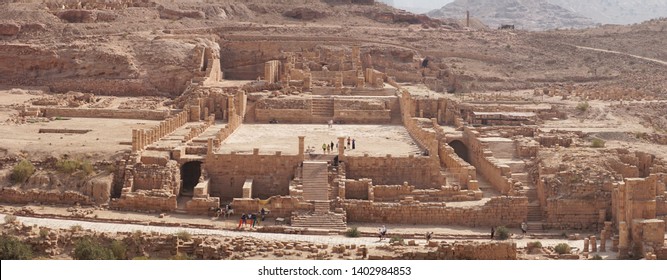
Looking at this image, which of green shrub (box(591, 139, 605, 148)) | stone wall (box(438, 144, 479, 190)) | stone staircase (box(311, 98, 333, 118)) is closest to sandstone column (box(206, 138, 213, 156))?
stone wall (box(438, 144, 479, 190))

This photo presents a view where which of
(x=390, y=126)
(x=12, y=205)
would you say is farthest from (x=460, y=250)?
(x=390, y=126)

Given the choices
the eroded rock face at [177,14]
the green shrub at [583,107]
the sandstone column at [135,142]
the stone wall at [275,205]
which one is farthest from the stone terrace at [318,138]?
the eroded rock face at [177,14]

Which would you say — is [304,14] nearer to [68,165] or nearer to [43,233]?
[68,165]

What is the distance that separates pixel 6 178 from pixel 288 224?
403 inches

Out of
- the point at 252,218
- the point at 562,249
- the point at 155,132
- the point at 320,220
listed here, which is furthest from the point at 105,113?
the point at 562,249

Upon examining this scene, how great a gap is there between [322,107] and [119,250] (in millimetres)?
25375

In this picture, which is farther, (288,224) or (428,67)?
(428,67)

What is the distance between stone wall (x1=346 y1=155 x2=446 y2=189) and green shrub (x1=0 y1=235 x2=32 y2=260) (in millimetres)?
14824

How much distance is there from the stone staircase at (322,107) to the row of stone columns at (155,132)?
6329 millimetres

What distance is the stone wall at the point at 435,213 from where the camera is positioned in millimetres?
34531

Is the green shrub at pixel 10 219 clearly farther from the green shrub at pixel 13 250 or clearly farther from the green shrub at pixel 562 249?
the green shrub at pixel 562 249

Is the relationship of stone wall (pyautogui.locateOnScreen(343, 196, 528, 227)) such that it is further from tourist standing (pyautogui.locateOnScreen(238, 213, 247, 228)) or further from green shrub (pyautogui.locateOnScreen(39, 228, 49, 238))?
green shrub (pyautogui.locateOnScreen(39, 228, 49, 238))

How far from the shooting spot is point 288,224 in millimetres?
33875

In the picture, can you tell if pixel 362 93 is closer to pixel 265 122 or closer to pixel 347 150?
pixel 265 122
